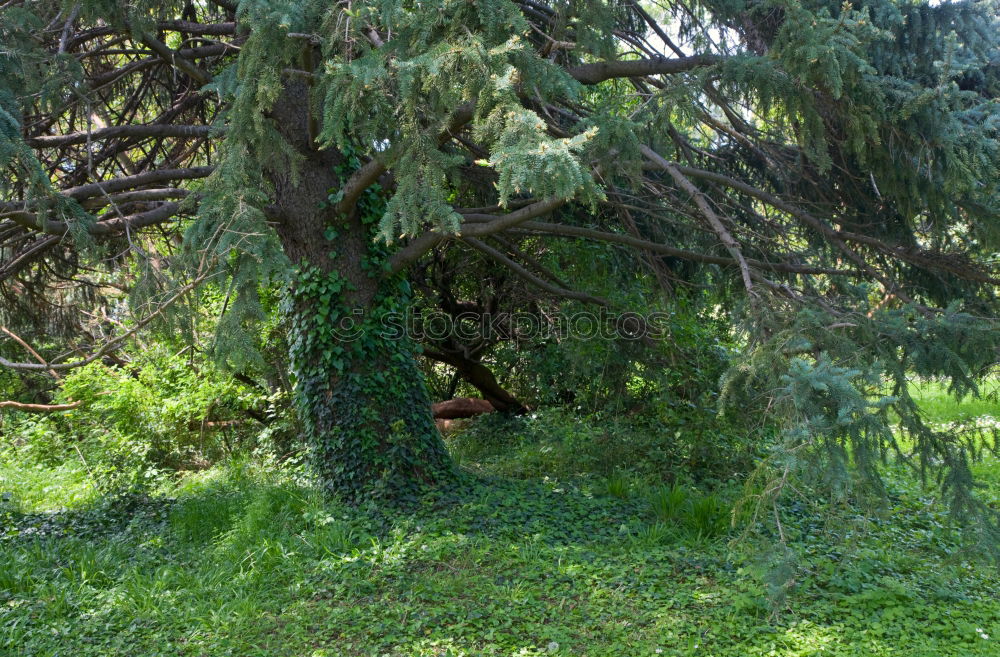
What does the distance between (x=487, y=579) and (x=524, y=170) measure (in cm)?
292

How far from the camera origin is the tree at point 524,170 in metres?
3.79

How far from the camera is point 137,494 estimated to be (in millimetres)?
7211

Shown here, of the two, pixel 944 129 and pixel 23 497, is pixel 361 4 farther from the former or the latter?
pixel 23 497

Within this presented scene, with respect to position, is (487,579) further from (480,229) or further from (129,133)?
(129,133)

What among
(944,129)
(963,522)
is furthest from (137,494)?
(944,129)

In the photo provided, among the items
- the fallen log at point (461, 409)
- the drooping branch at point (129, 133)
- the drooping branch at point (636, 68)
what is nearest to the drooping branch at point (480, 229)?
the drooping branch at point (636, 68)

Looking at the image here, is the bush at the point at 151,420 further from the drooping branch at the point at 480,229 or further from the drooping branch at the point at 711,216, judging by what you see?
the drooping branch at the point at 711,216

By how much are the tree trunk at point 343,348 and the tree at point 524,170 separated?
0.8 inches

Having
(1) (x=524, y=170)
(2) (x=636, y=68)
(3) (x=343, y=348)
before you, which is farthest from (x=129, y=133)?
(1) (x=524, y=170)

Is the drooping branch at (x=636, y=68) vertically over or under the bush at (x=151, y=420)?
over

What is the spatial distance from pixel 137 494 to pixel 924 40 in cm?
795

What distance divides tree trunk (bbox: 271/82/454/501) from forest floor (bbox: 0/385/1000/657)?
0.41 metres

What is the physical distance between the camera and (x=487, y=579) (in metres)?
4.81

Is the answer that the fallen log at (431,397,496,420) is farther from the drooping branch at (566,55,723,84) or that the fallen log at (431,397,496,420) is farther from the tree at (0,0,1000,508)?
the drooping branch at (566,55,723,84)
